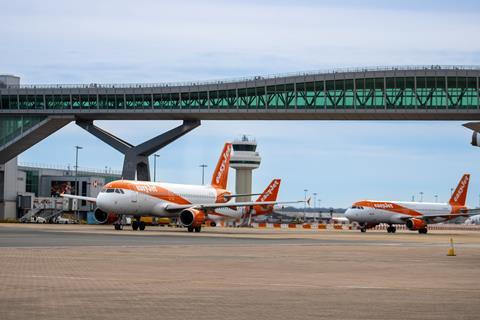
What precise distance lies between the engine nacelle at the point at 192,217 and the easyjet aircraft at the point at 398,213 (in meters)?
30.3

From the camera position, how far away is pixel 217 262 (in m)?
30.3

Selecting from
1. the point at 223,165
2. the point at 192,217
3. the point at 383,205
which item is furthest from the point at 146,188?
the point at 383,205

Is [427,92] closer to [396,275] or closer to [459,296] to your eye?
[396,275]

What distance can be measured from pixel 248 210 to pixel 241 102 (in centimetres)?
1826

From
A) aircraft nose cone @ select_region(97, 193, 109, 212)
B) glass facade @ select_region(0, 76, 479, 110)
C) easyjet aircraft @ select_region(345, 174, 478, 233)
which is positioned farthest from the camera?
easyjet aircraft @ select_region(345, 174, 478, 233)

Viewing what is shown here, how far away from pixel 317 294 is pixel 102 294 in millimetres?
4268

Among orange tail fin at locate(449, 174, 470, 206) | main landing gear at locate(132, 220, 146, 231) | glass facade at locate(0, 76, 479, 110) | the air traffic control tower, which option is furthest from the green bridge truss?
the air traffic control tower

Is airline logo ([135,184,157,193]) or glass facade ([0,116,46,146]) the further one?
glass facade ([0,116,46,146])

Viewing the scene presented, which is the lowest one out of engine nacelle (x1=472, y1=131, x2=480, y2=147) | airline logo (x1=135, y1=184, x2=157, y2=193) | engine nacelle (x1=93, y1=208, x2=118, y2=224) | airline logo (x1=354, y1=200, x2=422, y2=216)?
engine nacelle (x1=93, y1=208, x2=118, y2=224)

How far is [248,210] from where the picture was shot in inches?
3765

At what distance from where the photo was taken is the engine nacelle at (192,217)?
76.1m

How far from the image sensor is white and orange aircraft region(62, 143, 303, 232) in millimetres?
75500

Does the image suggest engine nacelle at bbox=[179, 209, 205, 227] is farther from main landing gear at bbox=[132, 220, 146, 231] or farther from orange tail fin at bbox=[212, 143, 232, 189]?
orange tail fin at bbox=[212, 143, 232, 189]

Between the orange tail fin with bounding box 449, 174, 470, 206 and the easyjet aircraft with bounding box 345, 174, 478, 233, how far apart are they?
2.82 m
